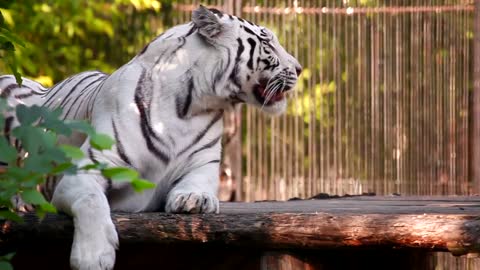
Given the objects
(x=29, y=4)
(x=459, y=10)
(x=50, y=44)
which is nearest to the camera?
(x=29, y=4)

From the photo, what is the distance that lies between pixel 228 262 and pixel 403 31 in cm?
419

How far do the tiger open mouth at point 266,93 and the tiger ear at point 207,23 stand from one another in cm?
21

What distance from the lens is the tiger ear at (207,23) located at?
11.3 feet

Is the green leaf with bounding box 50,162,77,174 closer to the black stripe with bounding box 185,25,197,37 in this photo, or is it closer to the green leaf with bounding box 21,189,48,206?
the green leaf with bounding box 21,189,48,206

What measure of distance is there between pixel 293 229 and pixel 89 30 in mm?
5445

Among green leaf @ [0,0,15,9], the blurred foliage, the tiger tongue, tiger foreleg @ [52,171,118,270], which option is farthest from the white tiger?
the blurred foliage

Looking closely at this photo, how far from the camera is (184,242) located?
9.53 ft

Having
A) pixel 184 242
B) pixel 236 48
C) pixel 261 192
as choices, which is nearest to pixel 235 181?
pixel 261 192

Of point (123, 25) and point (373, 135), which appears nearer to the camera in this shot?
point (373, 135)

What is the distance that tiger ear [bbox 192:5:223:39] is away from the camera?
3.45 meters

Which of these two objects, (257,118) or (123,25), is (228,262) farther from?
(123,25)

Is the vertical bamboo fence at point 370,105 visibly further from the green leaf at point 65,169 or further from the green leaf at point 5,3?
the green leaf at point 65,169

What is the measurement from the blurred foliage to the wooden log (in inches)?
172

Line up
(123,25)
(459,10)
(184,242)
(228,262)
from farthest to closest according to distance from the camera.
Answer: (123,25)
(459,10)
(228,262)
(184,242)
